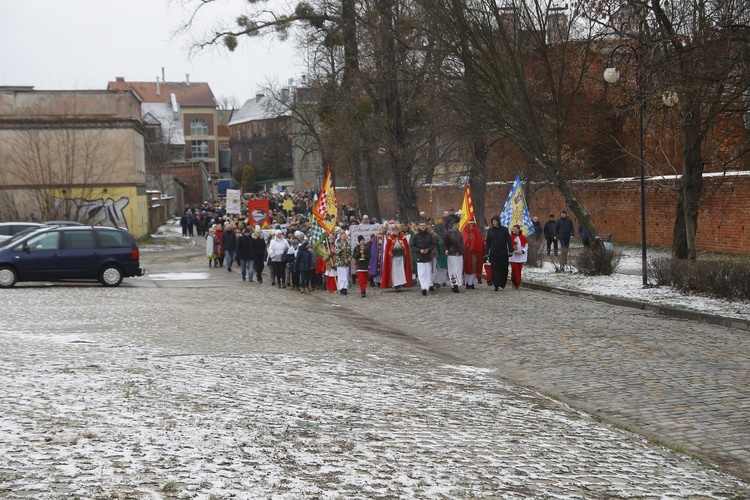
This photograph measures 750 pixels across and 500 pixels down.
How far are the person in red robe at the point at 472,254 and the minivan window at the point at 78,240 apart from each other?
33.7 feet

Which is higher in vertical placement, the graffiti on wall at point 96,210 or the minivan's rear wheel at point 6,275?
the graffiti on wall at point 96,210

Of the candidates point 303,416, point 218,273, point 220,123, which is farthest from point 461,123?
point 220,123

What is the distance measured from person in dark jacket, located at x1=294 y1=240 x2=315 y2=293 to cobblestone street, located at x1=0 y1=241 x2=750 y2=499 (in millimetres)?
7169

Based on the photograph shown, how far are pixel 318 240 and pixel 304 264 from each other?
1.05m

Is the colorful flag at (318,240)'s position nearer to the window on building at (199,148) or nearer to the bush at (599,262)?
the bush at (599,262)

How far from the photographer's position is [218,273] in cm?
3366

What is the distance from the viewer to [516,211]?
99.3ft

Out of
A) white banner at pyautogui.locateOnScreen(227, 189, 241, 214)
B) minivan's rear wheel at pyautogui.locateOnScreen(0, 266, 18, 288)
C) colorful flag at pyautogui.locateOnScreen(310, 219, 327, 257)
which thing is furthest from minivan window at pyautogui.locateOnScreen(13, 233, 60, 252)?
white banner at pyautogui.locateOnScreen(227, 189, 241, 214)

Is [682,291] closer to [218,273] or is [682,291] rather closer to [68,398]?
[68,398]

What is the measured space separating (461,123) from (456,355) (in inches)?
705

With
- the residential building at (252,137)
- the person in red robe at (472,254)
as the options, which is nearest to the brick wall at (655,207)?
the person in red robe at (472,254)

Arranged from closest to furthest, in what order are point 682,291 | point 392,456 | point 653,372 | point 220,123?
point 392,456 < point 653,372 < point 682,291 < point 220,123

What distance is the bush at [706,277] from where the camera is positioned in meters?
19.1

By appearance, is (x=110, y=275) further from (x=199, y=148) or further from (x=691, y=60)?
(x=199, y=148)
